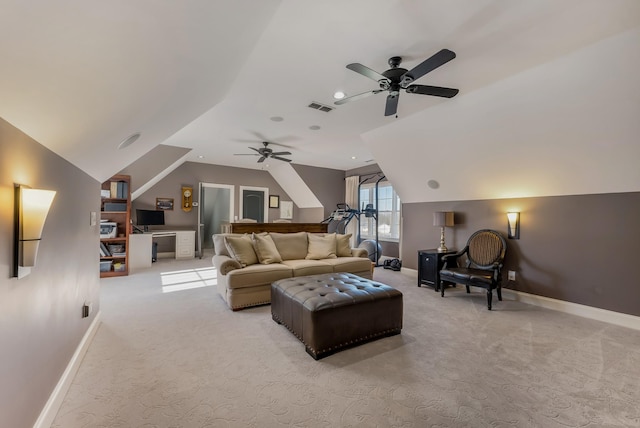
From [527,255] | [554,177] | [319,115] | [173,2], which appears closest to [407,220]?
[527,255]

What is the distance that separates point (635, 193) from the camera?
3174mm

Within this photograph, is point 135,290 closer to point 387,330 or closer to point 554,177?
point 387,330

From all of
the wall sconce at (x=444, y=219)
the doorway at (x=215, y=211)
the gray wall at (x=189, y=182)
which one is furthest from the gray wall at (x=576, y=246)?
the doorway at (x=215, y=211)

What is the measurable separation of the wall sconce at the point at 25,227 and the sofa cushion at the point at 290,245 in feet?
10.4

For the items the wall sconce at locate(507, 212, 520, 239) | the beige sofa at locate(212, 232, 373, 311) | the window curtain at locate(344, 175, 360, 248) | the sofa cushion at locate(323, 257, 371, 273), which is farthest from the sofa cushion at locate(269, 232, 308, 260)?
the window curtain at locate(344, 175, 360, 248)

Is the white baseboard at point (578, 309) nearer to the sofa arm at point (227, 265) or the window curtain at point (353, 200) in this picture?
the sofa arm at point (227, 265)

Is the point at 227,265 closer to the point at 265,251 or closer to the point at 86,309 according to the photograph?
the point at 265,251

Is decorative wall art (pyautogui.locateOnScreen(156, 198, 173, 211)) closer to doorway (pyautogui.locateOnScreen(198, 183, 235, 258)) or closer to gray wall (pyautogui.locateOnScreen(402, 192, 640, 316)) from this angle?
doorway (pyautogui.locateOnScreen(198, 183, 235, 258))

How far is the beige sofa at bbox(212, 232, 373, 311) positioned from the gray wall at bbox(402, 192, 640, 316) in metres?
2.23

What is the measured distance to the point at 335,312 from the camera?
2.45 metres

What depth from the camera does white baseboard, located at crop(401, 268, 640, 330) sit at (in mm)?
3179

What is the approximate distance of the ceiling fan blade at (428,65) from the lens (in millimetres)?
2141

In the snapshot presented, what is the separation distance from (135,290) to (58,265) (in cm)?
287

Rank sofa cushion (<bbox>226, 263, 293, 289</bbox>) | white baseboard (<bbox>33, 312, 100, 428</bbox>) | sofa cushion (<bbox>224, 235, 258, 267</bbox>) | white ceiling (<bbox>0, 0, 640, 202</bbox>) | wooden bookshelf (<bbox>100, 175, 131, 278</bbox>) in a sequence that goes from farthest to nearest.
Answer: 1. wooden bookshelf (<bbox>100, 175, 131, 278</bbox>)
2. sofa cushion (<bbox>224, 235, 258, 267</bbox>)
3. sofa cushion (<bbox>226, 263, 293, 289</bbox>)
4. white baseboard (<bbox>33, 312, 100, 428</bbox>)
5. white ceiling (<bbox>0, 0, 640, 202</bbox>)
